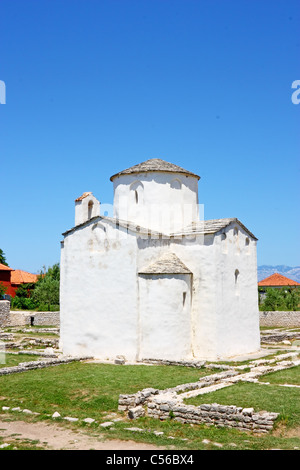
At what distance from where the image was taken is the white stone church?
59.3ft

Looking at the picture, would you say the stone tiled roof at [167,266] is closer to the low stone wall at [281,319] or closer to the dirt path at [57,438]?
the dirt path at [57,438]

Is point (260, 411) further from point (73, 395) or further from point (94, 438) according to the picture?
point (73, 395)

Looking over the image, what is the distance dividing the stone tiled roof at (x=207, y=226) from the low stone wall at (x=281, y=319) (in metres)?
15.0

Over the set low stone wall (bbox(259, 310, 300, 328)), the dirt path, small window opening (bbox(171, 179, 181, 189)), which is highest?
small window opening (bbox(171, 179, 181, 189))

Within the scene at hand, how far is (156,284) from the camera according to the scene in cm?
1814

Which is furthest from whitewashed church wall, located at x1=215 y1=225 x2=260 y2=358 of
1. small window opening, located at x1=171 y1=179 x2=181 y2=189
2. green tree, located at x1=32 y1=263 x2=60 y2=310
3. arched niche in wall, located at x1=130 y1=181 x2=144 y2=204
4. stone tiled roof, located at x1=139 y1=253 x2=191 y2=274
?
green tree, located at x1=32 y1=263 x2=60 y2=310

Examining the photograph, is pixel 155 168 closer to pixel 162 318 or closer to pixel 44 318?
pixel 162 318

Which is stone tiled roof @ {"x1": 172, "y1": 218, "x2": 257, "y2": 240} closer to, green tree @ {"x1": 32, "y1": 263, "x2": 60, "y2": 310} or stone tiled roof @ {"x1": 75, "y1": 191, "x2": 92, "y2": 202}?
stone tiled roof @ {"x1": 75, "y1": 191, "x2": 92, "y2": 202}

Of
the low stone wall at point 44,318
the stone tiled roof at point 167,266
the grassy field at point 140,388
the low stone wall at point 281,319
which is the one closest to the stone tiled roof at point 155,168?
the stone tiled roof at point 167,266

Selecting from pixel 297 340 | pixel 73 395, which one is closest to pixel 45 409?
pixel 73 395

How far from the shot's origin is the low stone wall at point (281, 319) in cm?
3378

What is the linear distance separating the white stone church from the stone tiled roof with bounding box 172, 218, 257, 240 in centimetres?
5
